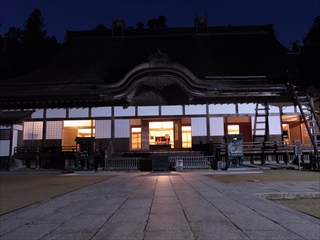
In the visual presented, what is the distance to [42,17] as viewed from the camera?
3694 centimetres

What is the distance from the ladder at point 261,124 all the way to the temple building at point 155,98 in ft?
0.19

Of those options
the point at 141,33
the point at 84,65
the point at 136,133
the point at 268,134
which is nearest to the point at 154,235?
the point at 268,134

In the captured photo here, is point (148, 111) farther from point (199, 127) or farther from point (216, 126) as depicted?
point (216, 126)

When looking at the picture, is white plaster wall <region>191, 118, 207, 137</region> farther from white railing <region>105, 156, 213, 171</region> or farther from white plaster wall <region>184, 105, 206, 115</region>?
white railing <region>105, 156, 213, 171</region>

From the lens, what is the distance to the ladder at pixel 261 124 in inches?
625

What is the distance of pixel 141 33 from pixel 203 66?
7315 millimetres

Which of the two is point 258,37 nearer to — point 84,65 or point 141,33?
point 141,33

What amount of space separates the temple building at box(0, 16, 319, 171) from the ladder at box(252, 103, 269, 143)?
6 cm

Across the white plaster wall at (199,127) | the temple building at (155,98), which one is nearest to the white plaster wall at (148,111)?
the temple building at (155,98)

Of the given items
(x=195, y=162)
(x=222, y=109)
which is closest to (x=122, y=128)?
(x=195, y=162)

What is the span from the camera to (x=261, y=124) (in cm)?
1605

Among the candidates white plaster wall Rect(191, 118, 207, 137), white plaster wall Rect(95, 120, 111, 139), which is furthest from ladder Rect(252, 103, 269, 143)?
white plaster wall Rect(95, 120, 111, 139)

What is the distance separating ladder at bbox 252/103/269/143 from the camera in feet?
52.1

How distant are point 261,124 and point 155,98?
693 centimetres
